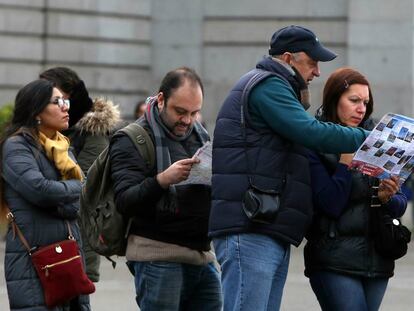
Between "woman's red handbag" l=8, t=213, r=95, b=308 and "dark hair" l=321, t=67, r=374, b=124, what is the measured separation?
4.98ft

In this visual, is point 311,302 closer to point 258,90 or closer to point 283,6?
point 258,90

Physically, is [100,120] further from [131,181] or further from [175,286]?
[175,286]

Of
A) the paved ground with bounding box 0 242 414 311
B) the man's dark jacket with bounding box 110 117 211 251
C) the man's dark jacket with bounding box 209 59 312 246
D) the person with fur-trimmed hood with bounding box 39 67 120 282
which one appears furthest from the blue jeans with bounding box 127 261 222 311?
the paved ground with bounding box 0 242 414 311

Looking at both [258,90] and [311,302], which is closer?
[258,90]

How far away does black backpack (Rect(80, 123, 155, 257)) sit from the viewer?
6.76 m

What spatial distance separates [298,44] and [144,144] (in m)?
0.98

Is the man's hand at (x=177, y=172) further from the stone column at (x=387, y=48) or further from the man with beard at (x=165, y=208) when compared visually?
the stone column at (x=387, y=48)

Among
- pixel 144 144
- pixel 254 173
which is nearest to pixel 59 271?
pixel 144 144

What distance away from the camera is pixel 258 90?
617 centimetres

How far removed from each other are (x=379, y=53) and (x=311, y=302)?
10.0 meters

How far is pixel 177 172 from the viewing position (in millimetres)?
6469

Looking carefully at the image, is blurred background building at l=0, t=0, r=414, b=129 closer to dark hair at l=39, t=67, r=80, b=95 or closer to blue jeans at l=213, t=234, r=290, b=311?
dark hair at l=39, t=67, r=80, b=95

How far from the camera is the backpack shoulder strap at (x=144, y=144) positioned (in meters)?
6.73

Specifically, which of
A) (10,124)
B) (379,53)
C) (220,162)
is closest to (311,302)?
(10,124)
